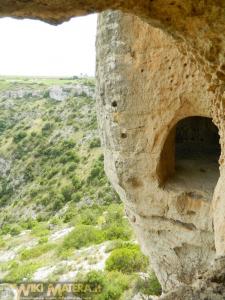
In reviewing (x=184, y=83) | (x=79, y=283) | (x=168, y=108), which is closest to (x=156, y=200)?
(x=168, y=108)

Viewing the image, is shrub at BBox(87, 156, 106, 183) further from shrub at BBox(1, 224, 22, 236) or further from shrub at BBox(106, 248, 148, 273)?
shrub at BBox(106, 248, 148, 273)

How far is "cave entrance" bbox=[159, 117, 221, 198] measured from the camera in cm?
690

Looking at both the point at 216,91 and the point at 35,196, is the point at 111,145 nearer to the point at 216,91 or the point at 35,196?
the point at 216,91

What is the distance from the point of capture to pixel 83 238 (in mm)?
16656

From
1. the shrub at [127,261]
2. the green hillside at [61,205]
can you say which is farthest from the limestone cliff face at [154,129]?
the shrub at [127,261]

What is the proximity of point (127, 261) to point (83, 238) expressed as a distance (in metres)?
4.30

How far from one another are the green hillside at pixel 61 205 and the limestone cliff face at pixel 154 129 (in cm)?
421

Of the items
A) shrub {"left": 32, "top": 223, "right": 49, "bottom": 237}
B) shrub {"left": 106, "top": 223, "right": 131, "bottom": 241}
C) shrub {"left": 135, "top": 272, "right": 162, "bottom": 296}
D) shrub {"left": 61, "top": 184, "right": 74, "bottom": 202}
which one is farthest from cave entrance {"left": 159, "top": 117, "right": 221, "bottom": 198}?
shrub {"left": 61, "top": 184, "right": 74, "bottom": 202}

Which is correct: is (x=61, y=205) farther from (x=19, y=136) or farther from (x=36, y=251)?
(x=19, y=136)

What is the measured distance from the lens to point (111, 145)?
7.18m

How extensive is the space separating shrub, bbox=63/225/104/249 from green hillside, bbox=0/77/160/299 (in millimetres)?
41

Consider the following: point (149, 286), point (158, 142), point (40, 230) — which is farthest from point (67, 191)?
point (158, 142)

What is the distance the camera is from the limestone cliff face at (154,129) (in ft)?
20.1

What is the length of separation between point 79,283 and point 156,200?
6.08 meters
